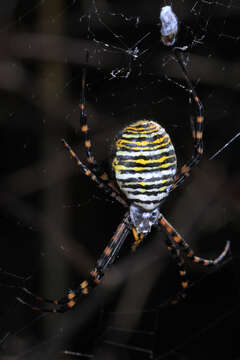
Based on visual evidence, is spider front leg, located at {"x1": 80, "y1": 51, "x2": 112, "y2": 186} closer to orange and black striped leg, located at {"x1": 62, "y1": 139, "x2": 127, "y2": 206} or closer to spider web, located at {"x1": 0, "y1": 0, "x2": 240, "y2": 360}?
orange and black striped leg, located at {"x1": 62, "y1": 139, "x2": 127, "y2": 206}

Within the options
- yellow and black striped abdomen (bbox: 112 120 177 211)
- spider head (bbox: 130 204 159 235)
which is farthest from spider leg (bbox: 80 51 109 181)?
spider head (bbox: 130 204 159 235)

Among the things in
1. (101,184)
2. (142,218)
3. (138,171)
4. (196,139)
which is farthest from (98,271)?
(196,139)

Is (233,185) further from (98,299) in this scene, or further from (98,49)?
(98,49)

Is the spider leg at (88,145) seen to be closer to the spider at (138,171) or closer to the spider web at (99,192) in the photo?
the spider at (138,171)

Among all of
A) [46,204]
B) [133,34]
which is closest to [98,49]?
[133,34]

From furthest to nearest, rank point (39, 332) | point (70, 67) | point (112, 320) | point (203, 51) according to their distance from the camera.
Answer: point (39, 332) → point (112, 320) → point (70, 67) → point (203, 51)

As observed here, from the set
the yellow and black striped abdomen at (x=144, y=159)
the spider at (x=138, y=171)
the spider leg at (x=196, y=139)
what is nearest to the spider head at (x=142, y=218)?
the spider at (x=138, y=171)

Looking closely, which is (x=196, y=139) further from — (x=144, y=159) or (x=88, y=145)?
(x=88, y=145)
